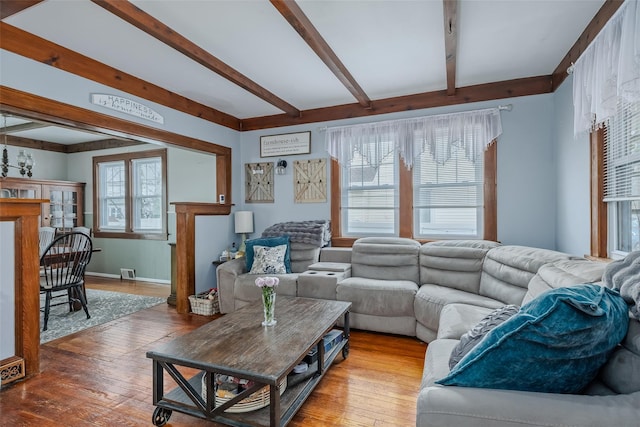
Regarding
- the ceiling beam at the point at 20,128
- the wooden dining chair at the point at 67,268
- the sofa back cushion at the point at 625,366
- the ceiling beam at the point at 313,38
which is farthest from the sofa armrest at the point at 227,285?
the ceiling beam at the point at 20,128

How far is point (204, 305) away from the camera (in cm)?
373

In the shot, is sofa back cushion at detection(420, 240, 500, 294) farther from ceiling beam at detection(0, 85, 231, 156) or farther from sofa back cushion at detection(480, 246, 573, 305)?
ceiling beam at detection(0, 85, 231, 156)

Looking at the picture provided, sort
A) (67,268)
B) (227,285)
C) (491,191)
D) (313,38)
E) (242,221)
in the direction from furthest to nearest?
(242,221) < (227,285) < (491,191) < (67,268) < (313,38)

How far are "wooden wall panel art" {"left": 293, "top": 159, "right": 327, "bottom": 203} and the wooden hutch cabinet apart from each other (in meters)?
4.64

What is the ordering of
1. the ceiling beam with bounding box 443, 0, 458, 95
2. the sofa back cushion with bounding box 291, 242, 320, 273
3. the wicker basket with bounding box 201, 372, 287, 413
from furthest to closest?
the sofa back cushion with bounding box 291, 242, 320, 273 → the ceiling beam with bounding box 443, 0, 458, 95 → the wicker basket with bounding box 201, 372, 287, 413

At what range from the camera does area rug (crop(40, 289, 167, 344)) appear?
3.25 meters

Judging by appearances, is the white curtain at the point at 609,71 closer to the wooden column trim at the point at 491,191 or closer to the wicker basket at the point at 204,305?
the wooden column trim at the point at 491,191

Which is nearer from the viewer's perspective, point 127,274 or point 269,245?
point 269,245

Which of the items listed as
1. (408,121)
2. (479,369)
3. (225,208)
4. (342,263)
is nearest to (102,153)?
(225,208)

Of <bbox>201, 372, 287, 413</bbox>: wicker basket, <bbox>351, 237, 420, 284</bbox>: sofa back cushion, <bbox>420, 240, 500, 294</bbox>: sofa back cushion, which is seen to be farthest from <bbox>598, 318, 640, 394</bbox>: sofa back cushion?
<bbox>351, 237, 420, 284</bbox>: sofa back cushion

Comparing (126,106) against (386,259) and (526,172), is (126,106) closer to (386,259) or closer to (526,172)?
(386,259)

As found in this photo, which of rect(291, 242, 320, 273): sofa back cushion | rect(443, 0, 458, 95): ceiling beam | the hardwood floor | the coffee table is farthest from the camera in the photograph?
rect(291, 242, 320, 273): sofa back cushion

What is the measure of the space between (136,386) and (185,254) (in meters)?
1.81

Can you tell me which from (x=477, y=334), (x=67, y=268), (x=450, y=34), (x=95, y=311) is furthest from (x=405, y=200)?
(x=95, y=311)
